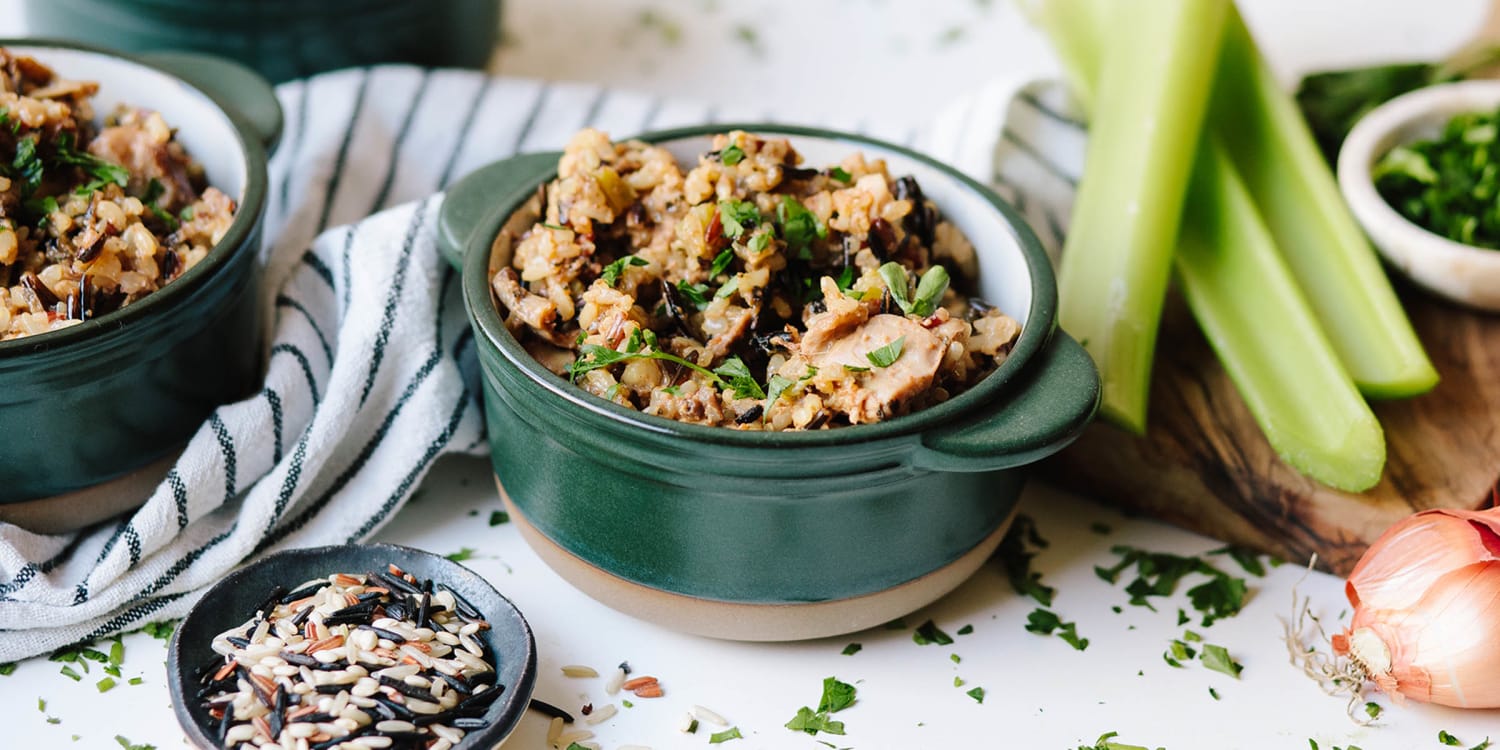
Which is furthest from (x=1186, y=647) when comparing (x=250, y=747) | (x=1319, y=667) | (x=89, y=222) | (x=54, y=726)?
(x=89, y=222)

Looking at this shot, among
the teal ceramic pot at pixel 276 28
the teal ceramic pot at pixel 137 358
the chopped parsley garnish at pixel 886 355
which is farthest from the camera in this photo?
the teal ceramic pot at pixel 276 28

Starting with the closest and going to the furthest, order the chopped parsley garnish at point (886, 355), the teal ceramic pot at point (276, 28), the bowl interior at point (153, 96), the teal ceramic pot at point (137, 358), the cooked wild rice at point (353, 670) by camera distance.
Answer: the cooked wild rice at point (353, 670) → the chopped parsley garnish at point (886, 355) → the teal ceramic pot at point (137, 358) → the bowl interior at point (153, 96) → the teal ceramic pot at point (276, 28)

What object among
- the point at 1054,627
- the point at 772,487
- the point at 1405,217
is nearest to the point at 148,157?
the point at 772,487

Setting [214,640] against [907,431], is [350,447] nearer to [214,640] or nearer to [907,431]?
[214,640]

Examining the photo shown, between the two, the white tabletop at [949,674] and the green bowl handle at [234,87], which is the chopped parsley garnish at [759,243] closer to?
the white tabletop at [949,674]

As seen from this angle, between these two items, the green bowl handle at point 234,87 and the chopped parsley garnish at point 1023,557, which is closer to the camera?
the chopped parsley garnish at point 1023,557

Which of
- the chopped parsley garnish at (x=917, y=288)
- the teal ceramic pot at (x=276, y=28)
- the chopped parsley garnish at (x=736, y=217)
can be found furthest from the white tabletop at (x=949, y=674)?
the teal ceramic pot at (x=276, y=28)

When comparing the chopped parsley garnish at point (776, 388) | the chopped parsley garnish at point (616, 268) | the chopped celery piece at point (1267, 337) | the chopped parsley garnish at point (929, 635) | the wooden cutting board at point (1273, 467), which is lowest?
the chopped parsley garnish at point (929, 635)
